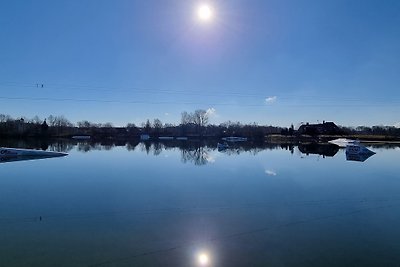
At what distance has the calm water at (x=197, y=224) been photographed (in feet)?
21.7

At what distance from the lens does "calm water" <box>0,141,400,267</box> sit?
21.7 ft

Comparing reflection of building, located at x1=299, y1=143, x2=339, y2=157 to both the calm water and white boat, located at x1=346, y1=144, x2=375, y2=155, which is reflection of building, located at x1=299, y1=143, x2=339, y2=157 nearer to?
white boat, located at x1=346, y1=144, x2=375, y2=155

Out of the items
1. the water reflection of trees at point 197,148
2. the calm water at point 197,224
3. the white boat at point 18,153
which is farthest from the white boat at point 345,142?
the white boat at point 18,153

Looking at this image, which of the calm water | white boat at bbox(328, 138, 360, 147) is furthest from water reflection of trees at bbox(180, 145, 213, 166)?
white boat at bbox(328, 138, 360, 147)

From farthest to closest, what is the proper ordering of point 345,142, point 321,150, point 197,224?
point 345,142 < point 321,150 < point 197,224

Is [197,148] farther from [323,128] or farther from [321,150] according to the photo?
[323,128]

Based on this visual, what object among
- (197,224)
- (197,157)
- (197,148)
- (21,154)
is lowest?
(197,224)

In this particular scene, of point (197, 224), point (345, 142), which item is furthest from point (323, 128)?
point (197, 224)

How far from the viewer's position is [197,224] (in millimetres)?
9000

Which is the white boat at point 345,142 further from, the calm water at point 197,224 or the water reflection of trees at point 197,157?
the calm water at point 197,224

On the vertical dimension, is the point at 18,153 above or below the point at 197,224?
above

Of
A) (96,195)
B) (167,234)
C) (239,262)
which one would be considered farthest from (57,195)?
(239,262)

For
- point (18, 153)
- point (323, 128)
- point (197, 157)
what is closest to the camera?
point (18, 153)

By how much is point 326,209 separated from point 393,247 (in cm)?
367
